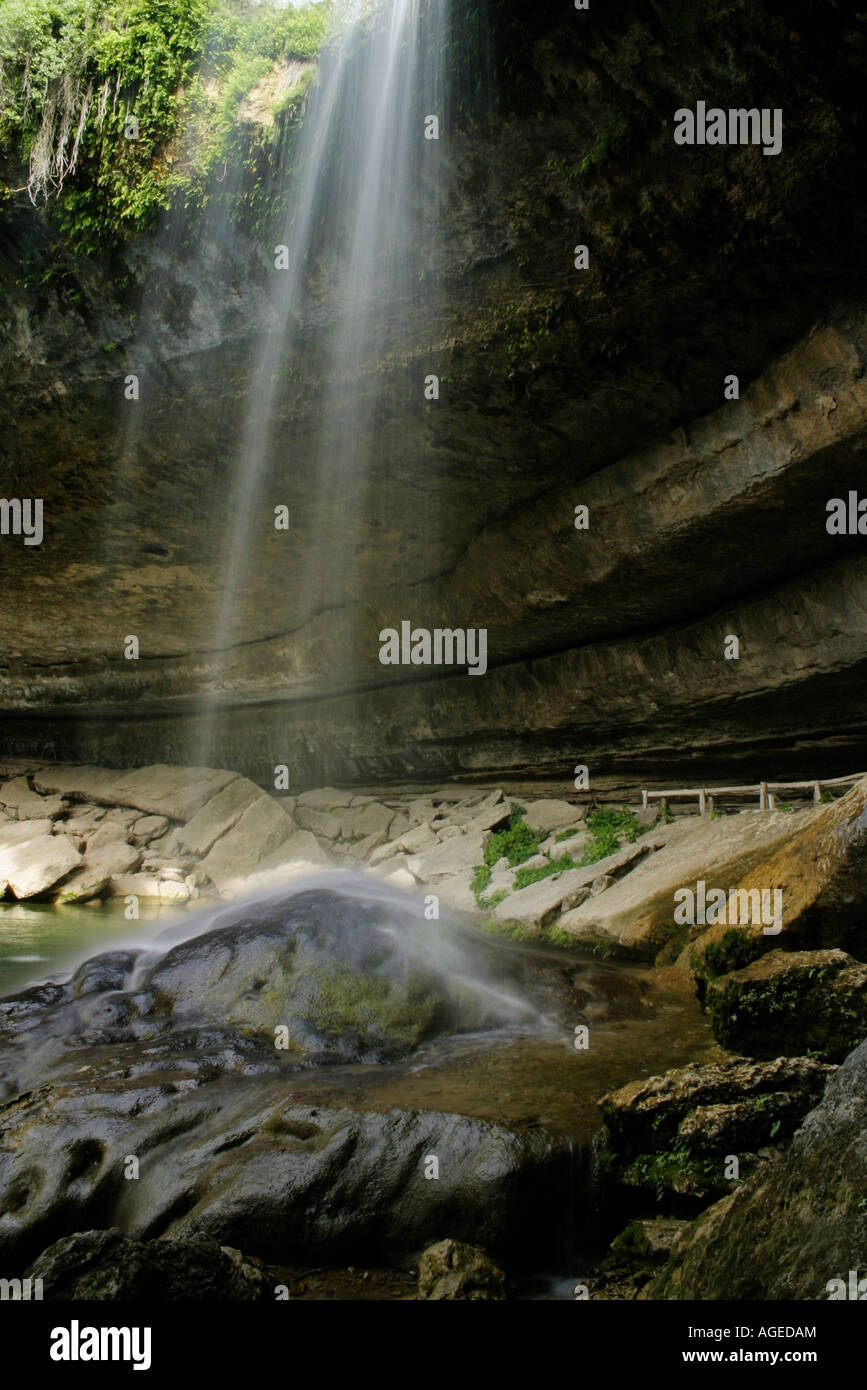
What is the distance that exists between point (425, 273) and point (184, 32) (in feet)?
12.6

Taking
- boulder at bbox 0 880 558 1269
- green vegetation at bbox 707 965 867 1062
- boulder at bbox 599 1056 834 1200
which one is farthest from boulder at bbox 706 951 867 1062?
boulder at bbox 0 880 558 1269

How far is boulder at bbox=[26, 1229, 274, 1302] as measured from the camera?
9.99 ft

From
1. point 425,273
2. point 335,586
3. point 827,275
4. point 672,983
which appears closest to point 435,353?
point 425,273

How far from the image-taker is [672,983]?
8.32 m

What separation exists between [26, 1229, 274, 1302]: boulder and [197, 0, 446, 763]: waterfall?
29.9 feet

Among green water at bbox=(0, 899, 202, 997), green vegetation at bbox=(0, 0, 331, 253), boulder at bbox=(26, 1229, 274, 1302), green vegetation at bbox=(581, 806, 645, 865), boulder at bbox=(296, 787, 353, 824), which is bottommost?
green water at bbox=(0, 899, 202, 997)

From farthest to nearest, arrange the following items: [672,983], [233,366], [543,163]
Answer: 1. [233,366]
2. [672,983]
3. [543,163]

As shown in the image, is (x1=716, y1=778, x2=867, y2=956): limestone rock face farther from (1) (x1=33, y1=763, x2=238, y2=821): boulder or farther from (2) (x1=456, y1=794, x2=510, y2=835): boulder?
(1) (x1=33, y1=763, x2=238, y2=821): boulder

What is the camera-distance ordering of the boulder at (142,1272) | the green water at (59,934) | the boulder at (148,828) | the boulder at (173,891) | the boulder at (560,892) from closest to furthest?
the boulder at (142,1272)
the green water at (59,934)
the boulder at (560,892)
the boulder at (173,891)
the boulder at (148,828)

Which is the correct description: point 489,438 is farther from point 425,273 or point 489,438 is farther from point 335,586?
point 335,586

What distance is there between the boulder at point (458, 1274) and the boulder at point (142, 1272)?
776 millimetres

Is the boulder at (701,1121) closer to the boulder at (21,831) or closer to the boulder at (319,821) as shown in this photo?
the boulder at (319,821)

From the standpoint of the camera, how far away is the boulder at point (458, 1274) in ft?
12.0

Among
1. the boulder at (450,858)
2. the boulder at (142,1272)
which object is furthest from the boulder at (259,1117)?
the boulder at (450,858)
